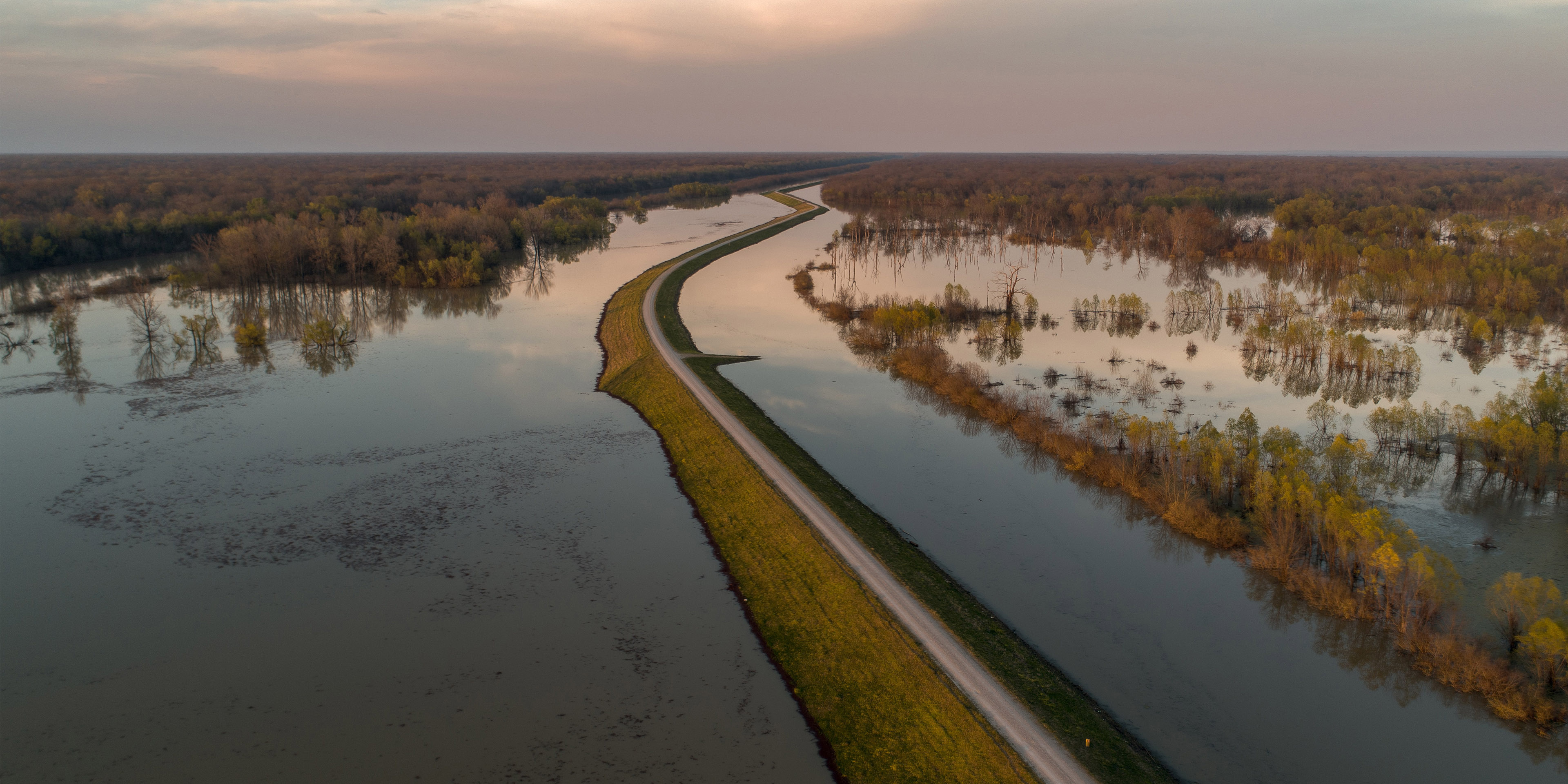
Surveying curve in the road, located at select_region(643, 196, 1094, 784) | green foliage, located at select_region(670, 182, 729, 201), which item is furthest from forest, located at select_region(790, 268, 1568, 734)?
green foliage, located at select_region(670, 182, 729, 201)

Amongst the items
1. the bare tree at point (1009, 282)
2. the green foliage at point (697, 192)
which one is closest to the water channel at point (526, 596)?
the bare tree at point (1009, 282)

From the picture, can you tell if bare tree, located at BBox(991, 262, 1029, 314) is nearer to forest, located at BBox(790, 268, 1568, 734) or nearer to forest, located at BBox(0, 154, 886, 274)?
forest, located at BBox(790, 268, 1568, 734)

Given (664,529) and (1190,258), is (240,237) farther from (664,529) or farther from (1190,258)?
(1190,258)

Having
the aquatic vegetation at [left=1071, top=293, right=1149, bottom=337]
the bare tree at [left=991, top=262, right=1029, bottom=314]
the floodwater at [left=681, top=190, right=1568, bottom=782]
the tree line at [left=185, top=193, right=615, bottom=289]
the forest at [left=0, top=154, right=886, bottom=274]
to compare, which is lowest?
the floodwater at [left=681, top=190, right=1568, bottom=782]

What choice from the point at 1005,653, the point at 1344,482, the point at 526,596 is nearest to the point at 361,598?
the point at 526,596

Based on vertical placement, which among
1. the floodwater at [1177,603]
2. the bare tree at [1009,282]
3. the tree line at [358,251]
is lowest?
the floodwater at [1177,603]

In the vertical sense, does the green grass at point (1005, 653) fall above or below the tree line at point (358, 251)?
below

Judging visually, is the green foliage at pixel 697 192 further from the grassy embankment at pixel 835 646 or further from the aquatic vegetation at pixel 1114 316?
the grassy embankment at pixel 835 646
